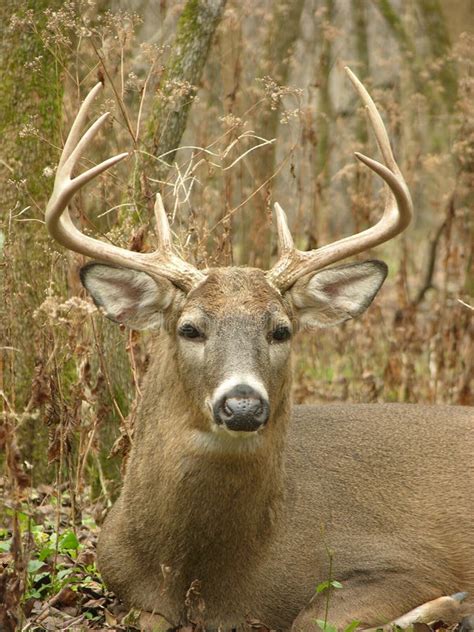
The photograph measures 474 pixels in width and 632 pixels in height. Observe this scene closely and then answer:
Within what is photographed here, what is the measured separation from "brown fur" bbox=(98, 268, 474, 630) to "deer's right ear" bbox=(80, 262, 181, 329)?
7cm

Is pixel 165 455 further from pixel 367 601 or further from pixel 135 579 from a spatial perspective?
pixel 367 601

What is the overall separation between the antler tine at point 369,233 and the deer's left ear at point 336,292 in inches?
2.8

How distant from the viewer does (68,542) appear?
6.42 metres

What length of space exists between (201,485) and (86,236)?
1.19 metres

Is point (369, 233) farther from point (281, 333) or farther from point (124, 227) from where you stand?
point (124, 227)

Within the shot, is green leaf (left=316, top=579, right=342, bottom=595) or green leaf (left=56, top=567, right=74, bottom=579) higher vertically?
green leaf (left=316, top=579, right=342, bottom=595)

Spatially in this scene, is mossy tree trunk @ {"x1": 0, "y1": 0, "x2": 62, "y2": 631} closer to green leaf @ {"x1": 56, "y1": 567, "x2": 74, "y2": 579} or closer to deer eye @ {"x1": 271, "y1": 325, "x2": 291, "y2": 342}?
green leaf @ {"x1": 56, "y1": 567, "x2": 74, "y2": 579}

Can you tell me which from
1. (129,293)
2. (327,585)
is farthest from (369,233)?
A: (327,585)

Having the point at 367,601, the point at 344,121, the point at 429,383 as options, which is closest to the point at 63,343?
the point at 367,601

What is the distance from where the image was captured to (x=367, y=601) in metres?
5.65

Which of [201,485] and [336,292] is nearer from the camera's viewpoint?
[201,485]

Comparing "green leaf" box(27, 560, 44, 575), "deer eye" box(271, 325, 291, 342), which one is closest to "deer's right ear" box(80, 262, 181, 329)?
"deer eye" box(271, 325, 291, 342)

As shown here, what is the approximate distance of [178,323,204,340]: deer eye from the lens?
540 centimetres

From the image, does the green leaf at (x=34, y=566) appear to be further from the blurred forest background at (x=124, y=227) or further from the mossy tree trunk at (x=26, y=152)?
the mossy tree trunk at (x=26, y=152)
